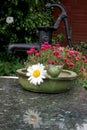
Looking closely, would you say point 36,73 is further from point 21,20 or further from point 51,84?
point 21,20

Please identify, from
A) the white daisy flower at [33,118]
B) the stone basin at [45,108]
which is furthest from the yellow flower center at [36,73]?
the white daisy flower at [33,118]

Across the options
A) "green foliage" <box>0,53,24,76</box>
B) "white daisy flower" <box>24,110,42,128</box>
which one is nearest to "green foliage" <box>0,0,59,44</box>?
"green foliage" <box>0,53,24,76</box>

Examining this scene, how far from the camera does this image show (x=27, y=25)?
5488 millimetres

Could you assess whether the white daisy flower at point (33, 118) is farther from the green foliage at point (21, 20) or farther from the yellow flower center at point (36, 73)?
the green foliage at point (21, 20)

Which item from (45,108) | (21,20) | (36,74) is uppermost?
(21,20)

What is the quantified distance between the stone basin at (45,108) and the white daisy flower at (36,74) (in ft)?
0.36

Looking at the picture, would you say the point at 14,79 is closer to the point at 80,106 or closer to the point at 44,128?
the point at 80,106

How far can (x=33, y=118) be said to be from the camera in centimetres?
182

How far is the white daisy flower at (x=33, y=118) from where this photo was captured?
1.74m

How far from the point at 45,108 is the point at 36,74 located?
306 mm

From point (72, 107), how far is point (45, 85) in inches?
12.3

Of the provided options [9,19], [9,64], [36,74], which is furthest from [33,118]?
[9,19]

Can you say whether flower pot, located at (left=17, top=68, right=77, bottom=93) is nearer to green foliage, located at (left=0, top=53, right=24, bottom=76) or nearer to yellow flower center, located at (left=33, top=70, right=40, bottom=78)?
yellow flower center, located at (left=33, top=70, right=40, bottom=78)

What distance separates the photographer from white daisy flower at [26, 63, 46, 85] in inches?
88.0
